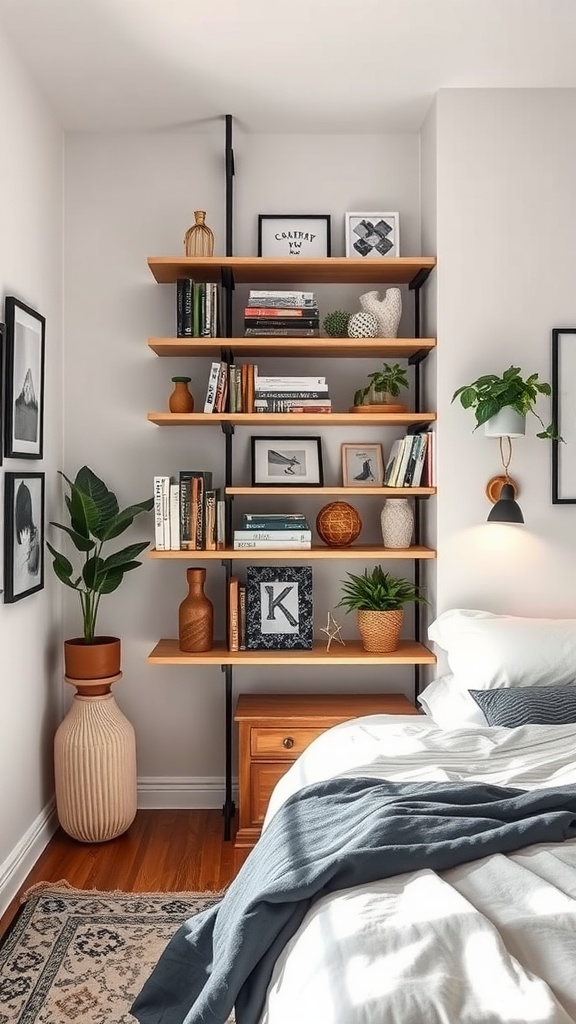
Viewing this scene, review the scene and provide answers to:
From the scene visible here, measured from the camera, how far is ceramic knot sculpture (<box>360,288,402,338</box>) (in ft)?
11.3

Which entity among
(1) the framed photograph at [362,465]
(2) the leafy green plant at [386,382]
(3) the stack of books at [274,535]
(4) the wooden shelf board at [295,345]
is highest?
(4) the wooden shelf board at [295,345]

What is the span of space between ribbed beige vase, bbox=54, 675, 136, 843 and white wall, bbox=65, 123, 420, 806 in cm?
36

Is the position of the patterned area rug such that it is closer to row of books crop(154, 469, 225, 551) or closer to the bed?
the bed

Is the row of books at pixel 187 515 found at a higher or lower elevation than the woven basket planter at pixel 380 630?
higher

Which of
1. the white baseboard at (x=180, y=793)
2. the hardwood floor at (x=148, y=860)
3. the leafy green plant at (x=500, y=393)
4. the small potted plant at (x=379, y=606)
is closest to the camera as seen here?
the hardwood floor at (x=148, y=860)

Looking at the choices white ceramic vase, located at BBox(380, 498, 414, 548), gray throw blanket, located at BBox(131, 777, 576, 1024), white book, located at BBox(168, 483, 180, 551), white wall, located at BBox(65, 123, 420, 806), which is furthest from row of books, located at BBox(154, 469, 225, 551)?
gray throw blanket, located at BBox(131, 777, 576, 1024)

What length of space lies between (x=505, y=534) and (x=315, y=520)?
77 cm

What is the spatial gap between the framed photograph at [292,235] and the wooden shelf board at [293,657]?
1588mm

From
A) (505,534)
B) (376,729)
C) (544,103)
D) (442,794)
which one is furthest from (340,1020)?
(544,103)

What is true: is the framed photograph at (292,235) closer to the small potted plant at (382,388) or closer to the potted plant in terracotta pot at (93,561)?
the small potted plant at (382,388)

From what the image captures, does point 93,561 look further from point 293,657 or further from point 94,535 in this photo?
point 293,657

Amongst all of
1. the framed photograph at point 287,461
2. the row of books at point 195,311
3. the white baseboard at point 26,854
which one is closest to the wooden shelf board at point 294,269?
the row of books at point 195,311

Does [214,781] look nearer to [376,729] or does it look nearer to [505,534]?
[376,729]

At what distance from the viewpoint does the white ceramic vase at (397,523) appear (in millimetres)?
3451
